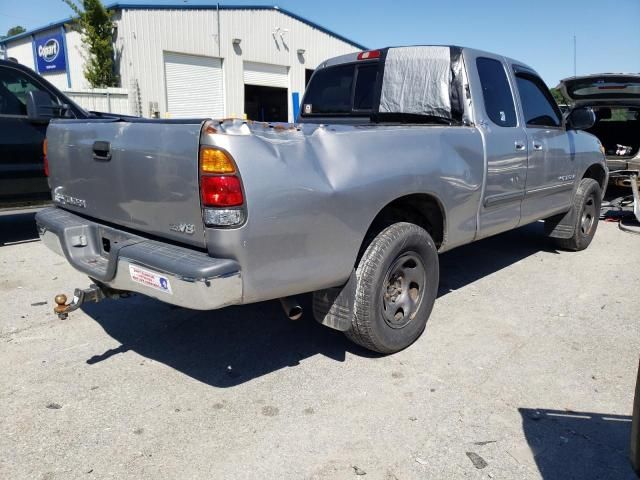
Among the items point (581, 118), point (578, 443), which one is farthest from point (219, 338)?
point (581, 118)

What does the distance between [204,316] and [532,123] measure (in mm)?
3284

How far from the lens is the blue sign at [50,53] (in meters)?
18.2

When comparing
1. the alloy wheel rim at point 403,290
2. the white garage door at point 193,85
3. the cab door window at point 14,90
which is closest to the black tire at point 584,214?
the alloy wheel rim at point 403,290

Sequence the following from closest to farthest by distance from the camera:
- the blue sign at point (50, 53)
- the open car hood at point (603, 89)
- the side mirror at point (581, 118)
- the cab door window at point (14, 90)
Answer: the side mirror at point (581, 118) → the cab door window at point (14, 90) → the open car hood at point (603, 89) → the blue sign at point (50, 53)

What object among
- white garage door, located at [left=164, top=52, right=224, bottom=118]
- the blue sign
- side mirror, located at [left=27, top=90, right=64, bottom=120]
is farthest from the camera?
the blue sign

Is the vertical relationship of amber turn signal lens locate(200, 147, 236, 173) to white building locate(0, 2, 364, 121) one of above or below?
below

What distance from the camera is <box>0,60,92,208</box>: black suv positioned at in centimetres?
604

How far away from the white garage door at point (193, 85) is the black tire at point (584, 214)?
45.8ft

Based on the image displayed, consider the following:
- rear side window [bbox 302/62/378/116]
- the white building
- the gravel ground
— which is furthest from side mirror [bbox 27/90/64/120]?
the white building

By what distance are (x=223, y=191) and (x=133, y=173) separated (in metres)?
0.70

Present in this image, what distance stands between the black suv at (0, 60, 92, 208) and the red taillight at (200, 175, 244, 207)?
4635mm

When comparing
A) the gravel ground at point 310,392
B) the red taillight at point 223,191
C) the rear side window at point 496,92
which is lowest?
the gravel ground at point 310,392

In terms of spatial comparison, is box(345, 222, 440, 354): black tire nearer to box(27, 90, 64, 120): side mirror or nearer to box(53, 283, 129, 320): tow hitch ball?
box(53, 283, 129, 320): tow hitch ball

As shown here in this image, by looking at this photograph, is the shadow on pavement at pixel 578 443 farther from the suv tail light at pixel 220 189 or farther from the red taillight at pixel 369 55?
the red taillight at pixel 369 55
